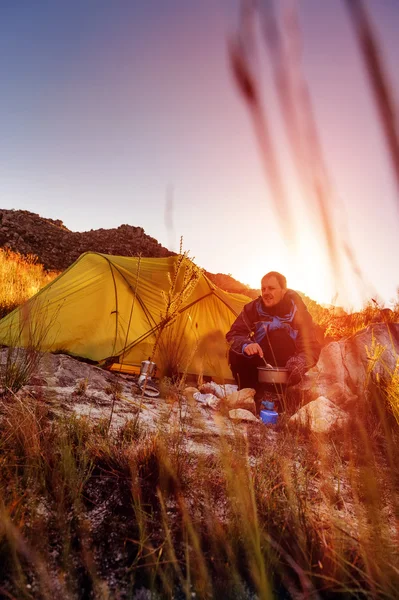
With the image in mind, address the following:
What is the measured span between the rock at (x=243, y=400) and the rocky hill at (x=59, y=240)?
20.9 m

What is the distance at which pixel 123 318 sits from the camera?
18.1ft

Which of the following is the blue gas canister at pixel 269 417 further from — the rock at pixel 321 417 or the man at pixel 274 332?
the man at pixel 274 332

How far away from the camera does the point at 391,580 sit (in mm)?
1263

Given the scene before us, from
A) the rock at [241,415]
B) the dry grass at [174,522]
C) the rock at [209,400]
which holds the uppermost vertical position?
the dry grass at [174,522]

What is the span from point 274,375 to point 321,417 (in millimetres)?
809

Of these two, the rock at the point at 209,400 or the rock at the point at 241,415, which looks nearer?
the rock at the point at 241,415

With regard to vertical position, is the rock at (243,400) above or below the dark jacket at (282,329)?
below

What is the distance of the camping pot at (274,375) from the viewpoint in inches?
156

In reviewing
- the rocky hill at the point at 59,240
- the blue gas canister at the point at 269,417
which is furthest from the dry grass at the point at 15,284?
the rocky hill at the point at 59,240

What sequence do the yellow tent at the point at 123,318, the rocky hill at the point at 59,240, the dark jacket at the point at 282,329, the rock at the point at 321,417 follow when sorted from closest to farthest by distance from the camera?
the rock at the point at 321,417, the dark jacket at the point at 282,329, the yellow tent at the point at 123,318, the rocky hill at the point at 59,240

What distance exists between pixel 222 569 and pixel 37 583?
0.61m

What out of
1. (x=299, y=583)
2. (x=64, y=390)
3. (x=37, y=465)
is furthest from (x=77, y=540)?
(x=64, y=390)

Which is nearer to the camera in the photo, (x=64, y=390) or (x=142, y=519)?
(x=142, y=519)

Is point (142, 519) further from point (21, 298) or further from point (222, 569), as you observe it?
point (21, 298)
